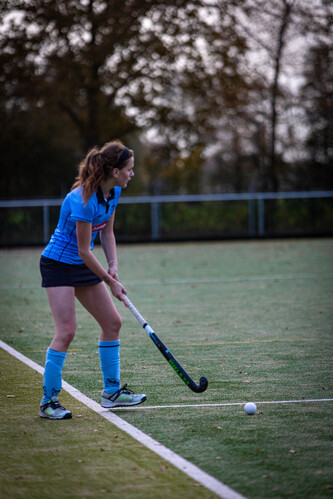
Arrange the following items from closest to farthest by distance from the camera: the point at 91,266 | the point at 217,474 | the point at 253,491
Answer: the point at 253,491, the point at 217,474, the point at 91,266

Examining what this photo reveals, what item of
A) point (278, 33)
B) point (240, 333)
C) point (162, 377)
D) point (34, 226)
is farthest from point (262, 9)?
point (162, 377)

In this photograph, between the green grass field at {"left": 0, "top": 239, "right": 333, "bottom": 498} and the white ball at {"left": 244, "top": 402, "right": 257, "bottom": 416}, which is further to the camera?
the white ball at {"left": 244, "top": 402, "right": 257, "bottom": 416}

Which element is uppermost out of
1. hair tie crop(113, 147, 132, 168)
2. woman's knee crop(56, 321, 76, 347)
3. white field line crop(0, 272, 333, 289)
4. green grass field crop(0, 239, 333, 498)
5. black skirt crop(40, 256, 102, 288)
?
hair tie crop(113, 147, 132, 168)

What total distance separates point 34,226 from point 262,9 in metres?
14.4

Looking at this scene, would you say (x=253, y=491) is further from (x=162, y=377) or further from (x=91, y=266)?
(x=162, y=377)

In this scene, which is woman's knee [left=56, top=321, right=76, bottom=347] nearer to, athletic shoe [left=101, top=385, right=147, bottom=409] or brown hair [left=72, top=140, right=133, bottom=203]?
athletic shoe [left=101, top=385, right=147, bottom=409]

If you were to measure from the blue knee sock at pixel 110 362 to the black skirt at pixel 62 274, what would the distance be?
52 cm

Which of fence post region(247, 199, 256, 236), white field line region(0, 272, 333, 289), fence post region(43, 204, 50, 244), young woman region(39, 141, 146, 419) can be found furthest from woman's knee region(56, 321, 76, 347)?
fence post region(247, 199, 256, 236)

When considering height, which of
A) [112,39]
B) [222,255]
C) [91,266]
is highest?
[112,39]

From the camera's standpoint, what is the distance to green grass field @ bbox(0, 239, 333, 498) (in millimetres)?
4145

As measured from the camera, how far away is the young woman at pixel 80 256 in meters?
5.22

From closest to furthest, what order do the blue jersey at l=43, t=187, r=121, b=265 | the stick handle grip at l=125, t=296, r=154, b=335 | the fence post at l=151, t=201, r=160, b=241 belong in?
the blue jersey at l=43, t=187, r=121, b=265 → the stick handle grip at l=125, t=296, r=154, b=335 → the fence post at l=151, t=201, r=160, b=241

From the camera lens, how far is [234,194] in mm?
32438

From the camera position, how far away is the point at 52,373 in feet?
17.8
